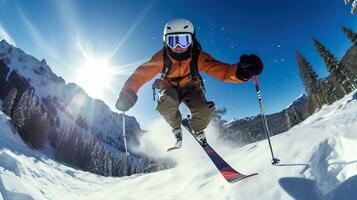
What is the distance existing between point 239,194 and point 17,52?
21388cm

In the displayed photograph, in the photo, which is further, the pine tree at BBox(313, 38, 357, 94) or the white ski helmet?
the pine tree at BBox(313, 38, 357, 94)

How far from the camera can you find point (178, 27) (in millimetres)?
6074

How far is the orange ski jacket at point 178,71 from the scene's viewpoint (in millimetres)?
6359

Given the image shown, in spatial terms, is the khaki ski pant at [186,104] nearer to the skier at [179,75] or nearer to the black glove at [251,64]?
the skier at [179,75]

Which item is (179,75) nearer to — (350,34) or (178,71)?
(178,71)

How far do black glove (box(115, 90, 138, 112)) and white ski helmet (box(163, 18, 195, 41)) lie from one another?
139 cm

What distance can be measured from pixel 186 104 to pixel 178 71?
79 centimetres

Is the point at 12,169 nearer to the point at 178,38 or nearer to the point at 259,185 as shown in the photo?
the point at 178,38

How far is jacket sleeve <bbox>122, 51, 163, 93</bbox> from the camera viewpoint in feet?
21.3

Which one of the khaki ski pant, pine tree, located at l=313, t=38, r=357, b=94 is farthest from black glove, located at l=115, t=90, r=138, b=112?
pine tree, located at l=313, t=38, r=357, b=94

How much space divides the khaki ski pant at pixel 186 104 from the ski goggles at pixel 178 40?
933 millimetres

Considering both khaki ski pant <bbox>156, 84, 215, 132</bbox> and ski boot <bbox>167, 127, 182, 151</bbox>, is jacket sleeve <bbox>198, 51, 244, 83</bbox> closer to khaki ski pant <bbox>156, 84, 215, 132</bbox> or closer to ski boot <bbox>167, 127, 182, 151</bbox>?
khaki ski pant <bbox>156, 84, 215, 132</bbox>

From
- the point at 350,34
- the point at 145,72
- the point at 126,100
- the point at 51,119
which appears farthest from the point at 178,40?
the point at 51,119

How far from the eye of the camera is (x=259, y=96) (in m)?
5.87
